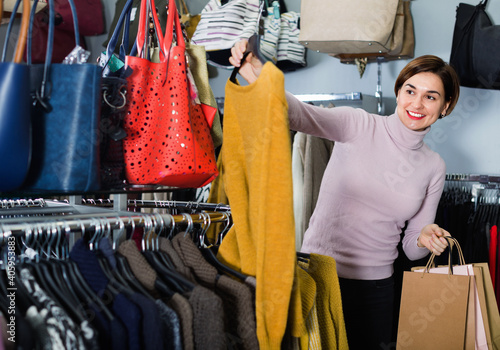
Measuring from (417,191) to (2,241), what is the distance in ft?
3.98

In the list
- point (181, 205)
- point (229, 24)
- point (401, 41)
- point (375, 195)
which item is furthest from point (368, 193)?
point (229, 24)

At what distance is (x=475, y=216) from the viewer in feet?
6.97

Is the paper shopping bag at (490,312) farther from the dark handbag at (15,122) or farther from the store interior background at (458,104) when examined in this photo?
the store interior background at (458,104)

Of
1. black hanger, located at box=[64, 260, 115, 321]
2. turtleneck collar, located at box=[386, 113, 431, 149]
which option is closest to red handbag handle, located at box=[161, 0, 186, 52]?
black hanger, located at box=[64, 260, 115, 321]

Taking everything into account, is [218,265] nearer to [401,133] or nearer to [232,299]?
[232,299]

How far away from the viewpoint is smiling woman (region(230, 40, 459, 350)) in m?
1.51

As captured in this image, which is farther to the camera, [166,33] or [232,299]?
[166,33]

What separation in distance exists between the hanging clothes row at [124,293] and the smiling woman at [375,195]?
25.7 inches

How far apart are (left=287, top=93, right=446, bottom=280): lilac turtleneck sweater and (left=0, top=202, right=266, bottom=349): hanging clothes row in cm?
65

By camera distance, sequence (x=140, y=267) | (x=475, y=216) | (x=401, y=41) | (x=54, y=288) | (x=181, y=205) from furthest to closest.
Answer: (x=401, y=41) < (x=475, y=216) < (x=181, y=205) < (x=140, y=267) < (x=54, y=288)

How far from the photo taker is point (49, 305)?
716 millimetres

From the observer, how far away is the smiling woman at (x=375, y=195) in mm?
1509

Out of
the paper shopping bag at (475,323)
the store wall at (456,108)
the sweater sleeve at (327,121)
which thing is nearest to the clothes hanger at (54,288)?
the sweater sleeve at (327,121)

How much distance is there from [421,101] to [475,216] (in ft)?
2.64
